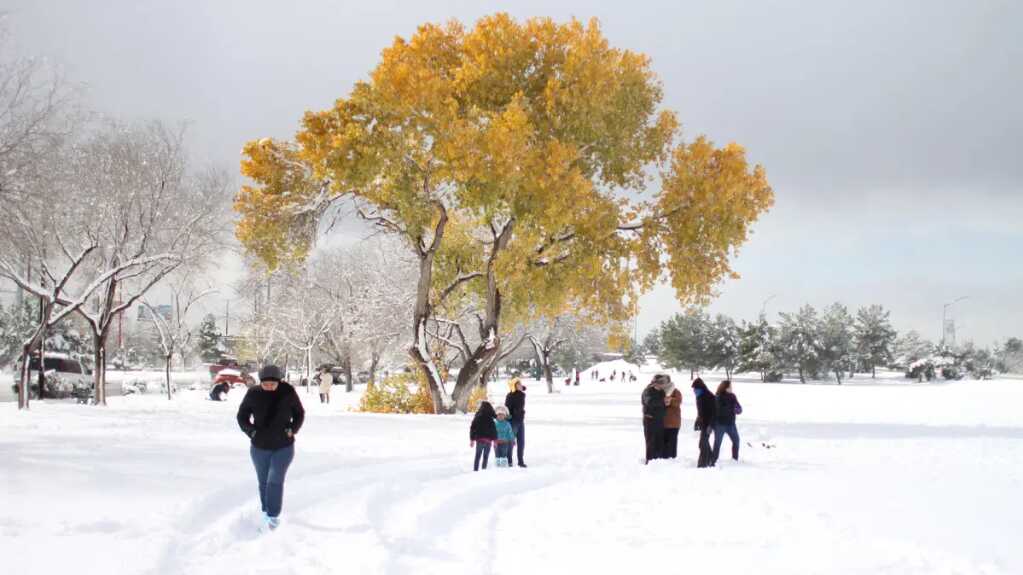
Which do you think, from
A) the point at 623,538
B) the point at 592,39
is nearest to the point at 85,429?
the point at 623,538

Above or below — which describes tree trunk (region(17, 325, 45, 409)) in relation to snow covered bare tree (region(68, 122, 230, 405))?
below

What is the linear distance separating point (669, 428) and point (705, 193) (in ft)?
43.0

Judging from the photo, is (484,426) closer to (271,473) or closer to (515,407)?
(515,407)

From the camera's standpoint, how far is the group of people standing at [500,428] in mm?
13727

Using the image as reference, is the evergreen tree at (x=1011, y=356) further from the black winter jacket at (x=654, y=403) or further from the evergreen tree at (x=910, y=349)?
the black winter jacket at (x=654, y=403)

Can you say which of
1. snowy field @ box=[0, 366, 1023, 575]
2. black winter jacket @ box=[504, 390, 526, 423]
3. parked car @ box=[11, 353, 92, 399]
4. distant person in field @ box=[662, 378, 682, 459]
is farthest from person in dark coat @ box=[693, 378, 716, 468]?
parked car @ box=[11, 353, 92, 399]

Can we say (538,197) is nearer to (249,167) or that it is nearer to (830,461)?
(249,167)

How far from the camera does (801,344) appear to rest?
8544 cm

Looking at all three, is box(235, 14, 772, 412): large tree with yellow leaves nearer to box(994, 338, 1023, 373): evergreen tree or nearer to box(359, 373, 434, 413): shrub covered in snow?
box(359, 373, 434, 413): shrub covered in snow

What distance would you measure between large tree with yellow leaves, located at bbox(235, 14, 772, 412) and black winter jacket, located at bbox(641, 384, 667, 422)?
1149cm

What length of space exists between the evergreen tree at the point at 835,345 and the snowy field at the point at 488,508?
7051cm

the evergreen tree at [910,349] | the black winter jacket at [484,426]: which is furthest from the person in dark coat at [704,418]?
the evergreen tree at [910,349]

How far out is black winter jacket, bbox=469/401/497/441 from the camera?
44.9 feet

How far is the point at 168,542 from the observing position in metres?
7.75
